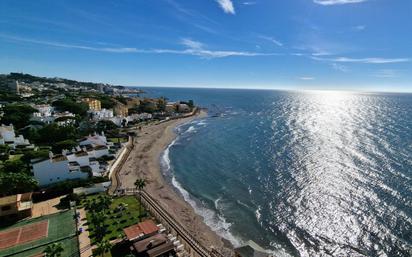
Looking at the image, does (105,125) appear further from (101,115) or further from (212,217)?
(212,217)

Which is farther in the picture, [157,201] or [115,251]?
[157,201]

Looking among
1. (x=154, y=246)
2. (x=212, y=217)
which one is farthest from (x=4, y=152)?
(x=154, y=246)

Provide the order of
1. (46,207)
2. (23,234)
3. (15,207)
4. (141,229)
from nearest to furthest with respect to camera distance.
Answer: (141,229), (23,234), (15,207), (46,207)

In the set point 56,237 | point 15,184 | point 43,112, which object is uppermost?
point 43,112

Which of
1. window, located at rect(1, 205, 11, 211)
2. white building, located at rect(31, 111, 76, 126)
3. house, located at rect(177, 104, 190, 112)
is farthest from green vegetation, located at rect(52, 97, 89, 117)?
window, located at rect(1, 205, 11, 211)

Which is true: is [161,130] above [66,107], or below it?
below

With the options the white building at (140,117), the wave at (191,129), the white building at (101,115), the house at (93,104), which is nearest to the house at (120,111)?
the white building at (140,117)

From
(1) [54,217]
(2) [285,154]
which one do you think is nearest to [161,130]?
(2) [285,154]

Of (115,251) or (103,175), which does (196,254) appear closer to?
(115,251)

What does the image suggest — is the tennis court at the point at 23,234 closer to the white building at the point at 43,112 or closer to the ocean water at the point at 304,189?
the ocean water at the point at 304,189
